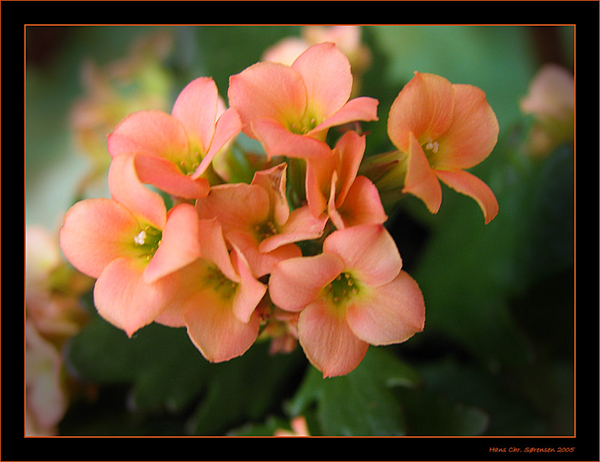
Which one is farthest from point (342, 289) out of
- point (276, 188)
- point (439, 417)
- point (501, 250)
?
point (501, 250)

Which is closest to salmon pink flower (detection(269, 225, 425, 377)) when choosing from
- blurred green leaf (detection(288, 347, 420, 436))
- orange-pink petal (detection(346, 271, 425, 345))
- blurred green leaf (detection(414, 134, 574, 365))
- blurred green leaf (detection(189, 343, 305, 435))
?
orange-pink petal (detection(346, 271, 425, 345))

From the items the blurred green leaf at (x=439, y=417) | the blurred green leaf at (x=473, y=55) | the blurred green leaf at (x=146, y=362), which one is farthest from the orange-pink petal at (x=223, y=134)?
the blurred green leaf at (x=473, y=55)

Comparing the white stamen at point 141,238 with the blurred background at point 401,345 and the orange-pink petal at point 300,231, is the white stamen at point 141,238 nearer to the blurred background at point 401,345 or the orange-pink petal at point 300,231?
the orange-pink petal at point 300,231

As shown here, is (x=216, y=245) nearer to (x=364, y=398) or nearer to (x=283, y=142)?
(x=283, y=142)

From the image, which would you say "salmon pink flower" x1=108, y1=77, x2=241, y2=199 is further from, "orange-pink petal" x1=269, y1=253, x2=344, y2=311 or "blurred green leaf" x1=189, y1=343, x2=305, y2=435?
"blurred green leaf" x1=189, y1=343, x2=305, y2=435

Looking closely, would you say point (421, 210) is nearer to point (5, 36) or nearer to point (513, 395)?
point (513, 395)

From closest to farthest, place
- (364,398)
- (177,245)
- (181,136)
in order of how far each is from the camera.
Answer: (177,245) < (181,136) < (364,398)

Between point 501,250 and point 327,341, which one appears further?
point 501,250
